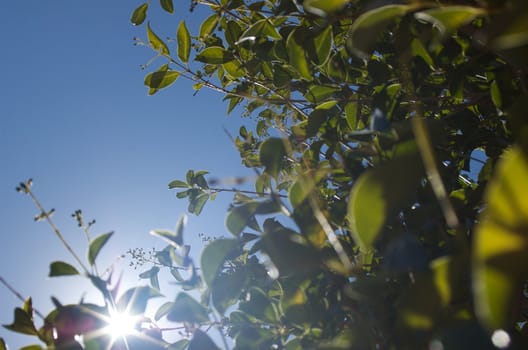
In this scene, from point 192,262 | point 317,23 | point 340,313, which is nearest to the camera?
point 192,262

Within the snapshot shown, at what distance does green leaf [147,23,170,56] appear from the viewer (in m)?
1.84

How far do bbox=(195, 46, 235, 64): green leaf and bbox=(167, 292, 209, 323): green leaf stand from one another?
1.22 metres

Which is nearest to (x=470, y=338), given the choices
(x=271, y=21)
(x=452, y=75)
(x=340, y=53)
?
(x=452, y=75)

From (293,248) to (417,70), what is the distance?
3.27 feet

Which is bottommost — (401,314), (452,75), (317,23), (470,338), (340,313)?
(340,313)

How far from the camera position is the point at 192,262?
936mm

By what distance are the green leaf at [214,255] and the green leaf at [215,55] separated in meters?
1.24

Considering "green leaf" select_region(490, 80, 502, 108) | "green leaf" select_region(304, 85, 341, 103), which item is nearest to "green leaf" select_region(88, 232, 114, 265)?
"green leaf" select_region(304, 85, 341, 103)

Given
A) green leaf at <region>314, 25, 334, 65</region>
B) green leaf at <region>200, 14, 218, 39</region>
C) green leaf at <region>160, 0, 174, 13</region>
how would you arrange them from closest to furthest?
green leaf at <region>314, 25, 334, 65</region>, green leaf at <region>200, 14, 218, 39</region>, green leaf at <region>160, 0, 174, 13</region>

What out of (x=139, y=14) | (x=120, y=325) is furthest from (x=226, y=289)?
(x=139, y=14)

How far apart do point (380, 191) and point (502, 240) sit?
17cm

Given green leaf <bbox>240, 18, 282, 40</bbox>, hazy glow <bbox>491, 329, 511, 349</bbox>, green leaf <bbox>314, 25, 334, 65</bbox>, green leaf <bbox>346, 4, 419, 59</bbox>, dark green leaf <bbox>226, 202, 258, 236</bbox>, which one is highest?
green leaf <bbox>240, 18, 282, 40</bbox>

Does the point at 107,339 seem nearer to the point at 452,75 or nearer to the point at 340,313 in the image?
the point at 340,313

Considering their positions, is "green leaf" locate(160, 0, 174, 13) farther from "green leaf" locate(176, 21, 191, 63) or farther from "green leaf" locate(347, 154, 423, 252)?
"green leaf" locate(347, 154, 423, 252)
